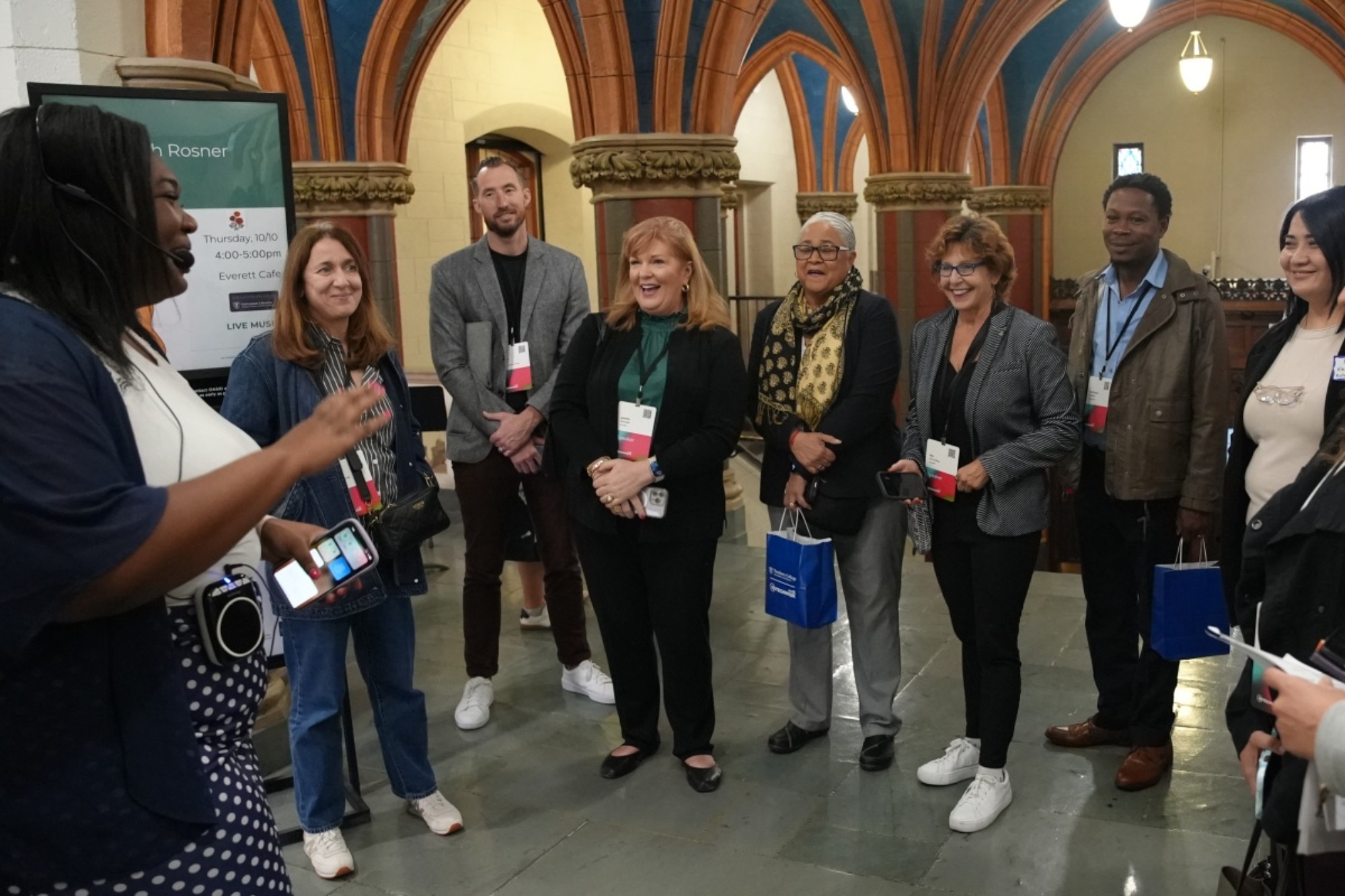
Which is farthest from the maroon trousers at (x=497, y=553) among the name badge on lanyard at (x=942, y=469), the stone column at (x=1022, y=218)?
the stone column at (x=1022, y=218)

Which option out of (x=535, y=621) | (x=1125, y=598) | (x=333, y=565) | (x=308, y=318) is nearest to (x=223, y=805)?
(x=333, y=565)

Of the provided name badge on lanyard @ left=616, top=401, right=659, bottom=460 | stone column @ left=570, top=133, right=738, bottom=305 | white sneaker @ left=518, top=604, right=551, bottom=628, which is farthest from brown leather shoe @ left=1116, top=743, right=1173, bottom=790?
stone column @ left=570, top=133, right=738, bottom=305

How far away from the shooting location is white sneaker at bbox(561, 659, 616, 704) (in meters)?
4.06

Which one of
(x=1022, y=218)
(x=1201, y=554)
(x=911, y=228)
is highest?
(x=1022, y=218)

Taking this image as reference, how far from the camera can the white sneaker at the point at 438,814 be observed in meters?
3.12

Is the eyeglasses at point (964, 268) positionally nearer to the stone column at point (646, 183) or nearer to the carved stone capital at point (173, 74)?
the carved stone capital at point (173, 74)

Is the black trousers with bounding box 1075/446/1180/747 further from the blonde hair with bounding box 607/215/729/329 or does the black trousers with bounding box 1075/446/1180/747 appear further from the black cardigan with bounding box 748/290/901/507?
the blonde hair with bounding box 607/215/729/329

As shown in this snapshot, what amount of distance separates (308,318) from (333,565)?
118cm

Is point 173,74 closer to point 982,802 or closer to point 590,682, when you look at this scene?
point 590,682

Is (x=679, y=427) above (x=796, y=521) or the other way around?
above

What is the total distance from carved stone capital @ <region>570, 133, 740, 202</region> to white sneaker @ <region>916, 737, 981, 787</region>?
3.87 metres

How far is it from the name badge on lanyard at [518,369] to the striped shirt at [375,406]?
0.95 m

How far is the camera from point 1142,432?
309cm

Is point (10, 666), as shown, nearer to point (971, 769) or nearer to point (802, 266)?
point (802, 266)
